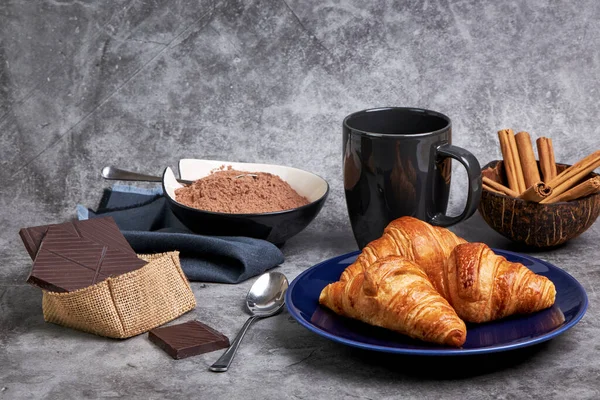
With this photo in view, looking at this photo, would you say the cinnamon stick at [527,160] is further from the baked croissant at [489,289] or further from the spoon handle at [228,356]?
the spoon handle at [228,356]

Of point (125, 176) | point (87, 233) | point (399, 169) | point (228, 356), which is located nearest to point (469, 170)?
point (399, 169)

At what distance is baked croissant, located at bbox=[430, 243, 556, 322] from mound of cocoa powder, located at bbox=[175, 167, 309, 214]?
0.58 metres

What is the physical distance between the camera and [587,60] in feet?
8.18

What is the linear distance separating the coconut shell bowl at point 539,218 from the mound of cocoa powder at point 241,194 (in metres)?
0.41

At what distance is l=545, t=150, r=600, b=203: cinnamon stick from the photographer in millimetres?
1958

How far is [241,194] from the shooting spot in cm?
198

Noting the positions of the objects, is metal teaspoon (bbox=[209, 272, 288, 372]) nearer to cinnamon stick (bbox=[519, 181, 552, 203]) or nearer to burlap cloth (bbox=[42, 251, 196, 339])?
burlap cloth (bbox=[42, 251, 196, 339])

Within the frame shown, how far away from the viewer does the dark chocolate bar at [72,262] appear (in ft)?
5.22

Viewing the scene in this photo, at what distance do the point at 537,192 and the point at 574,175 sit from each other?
0.17 m

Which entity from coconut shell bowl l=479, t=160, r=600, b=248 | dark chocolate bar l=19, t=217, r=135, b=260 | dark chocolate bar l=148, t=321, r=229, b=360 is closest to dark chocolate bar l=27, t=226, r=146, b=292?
dark chocolate bar l=19, t=217, r=135, b=260

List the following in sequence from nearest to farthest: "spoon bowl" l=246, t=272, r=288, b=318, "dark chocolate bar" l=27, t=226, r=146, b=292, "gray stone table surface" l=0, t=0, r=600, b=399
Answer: "dark chocolate bar" l=27, t=226, r=146, b=292, "spoon bowl" l=246, t=272, r=288, b=318, "gray stone table surface" l=0, t=0, r=600, b=399

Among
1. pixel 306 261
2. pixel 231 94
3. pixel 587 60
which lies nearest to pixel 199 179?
pixel 306 261

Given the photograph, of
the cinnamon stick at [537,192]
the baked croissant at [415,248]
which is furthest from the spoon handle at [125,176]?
the cinnamon stick at [537,192]

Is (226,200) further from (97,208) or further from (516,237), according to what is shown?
(516,237)
